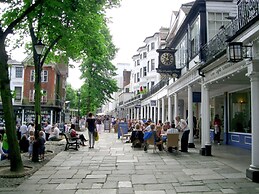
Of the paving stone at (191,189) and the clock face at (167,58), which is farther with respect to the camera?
the clock face at (167,58)

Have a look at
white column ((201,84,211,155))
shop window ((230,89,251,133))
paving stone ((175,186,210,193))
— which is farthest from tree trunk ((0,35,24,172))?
shop window ((230,89,251,133))

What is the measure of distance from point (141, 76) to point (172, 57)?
35.7 metres

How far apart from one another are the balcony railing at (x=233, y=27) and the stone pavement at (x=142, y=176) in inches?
157

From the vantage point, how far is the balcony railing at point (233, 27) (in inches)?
299

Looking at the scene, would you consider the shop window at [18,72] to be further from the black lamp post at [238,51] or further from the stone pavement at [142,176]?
the black lamp post at [238,51]

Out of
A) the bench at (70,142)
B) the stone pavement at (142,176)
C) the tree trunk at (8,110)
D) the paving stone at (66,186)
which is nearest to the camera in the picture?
the stone pavement at (142,176)

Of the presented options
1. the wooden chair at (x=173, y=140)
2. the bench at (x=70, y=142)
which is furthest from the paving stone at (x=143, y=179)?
the bench at (x=70, y=142)

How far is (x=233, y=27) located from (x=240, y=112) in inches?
297

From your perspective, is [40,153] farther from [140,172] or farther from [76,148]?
[140,172]

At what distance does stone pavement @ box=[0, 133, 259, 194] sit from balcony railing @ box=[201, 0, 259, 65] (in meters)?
3.98

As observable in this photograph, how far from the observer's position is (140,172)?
878 centimetres

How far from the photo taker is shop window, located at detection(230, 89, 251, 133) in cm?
1478

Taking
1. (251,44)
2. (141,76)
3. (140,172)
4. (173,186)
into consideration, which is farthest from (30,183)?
(141,76)

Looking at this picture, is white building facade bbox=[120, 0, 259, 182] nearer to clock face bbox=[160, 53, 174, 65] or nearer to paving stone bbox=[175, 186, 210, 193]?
clock face bbox=[160, 53, 174, 65]
